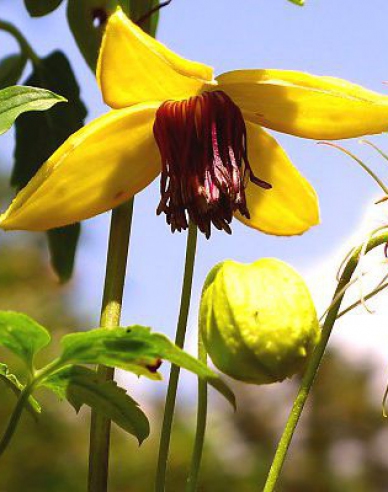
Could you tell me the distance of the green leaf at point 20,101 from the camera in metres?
0.95

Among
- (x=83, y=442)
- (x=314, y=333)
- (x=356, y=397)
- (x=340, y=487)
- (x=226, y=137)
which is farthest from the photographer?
(x=356, y=397)

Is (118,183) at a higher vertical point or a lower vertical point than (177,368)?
higher

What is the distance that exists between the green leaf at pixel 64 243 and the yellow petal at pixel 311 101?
0.95ft

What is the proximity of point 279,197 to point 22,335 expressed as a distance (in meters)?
0.40

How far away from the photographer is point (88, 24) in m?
1.23

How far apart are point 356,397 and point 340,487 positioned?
76 centimetres

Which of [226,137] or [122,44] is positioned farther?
[226,137]

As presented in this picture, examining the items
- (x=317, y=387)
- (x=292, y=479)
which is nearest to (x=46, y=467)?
(x=292, y=479)

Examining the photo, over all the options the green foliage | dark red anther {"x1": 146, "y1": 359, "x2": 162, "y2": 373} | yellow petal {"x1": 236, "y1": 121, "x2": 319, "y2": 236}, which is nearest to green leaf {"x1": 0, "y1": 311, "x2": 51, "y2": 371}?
the green foliage

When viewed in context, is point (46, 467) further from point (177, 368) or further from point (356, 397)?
→ point (177, 368)

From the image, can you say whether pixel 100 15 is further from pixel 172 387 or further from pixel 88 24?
pixel 172 387

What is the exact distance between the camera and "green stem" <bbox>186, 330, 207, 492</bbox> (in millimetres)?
903

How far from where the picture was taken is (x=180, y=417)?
20.4ft

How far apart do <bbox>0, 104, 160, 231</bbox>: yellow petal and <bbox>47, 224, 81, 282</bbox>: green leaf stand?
15cm
